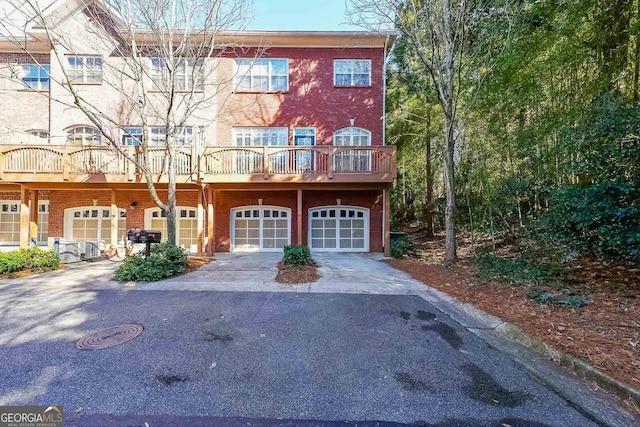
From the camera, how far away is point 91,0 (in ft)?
29.7

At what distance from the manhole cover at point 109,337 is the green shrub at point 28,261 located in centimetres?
540

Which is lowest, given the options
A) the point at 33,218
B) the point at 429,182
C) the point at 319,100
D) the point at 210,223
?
the point at 210,223

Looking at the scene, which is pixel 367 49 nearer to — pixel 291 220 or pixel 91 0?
pixel 291 220

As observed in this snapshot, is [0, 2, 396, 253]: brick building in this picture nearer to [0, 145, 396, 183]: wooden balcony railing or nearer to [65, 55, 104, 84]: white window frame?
[65, 55, 104, 84]: white window frame

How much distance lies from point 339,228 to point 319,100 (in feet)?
17.7

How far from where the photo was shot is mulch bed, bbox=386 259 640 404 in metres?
2.81

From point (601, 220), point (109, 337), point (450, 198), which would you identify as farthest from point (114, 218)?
point (601, 220)

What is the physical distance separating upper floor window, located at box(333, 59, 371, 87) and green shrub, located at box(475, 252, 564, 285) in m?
8.63

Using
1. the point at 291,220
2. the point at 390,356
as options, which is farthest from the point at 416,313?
the point at 291,220

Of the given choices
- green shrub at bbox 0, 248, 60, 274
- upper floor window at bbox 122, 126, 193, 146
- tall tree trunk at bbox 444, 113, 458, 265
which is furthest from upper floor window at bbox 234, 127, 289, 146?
green shrub at bbox 0, 248, 60, 274

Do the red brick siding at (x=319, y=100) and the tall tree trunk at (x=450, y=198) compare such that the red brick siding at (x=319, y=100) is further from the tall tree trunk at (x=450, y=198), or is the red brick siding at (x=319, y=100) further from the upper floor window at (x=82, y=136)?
the upper floor window at (x=82, y=136)

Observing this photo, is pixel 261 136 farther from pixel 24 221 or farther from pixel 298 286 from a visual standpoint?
pixel 24 221

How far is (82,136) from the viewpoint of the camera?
37.3 feet

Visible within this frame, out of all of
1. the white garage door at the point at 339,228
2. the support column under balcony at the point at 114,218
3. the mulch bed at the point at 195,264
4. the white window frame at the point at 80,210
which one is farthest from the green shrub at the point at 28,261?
the white garage door at the point at 339,228
